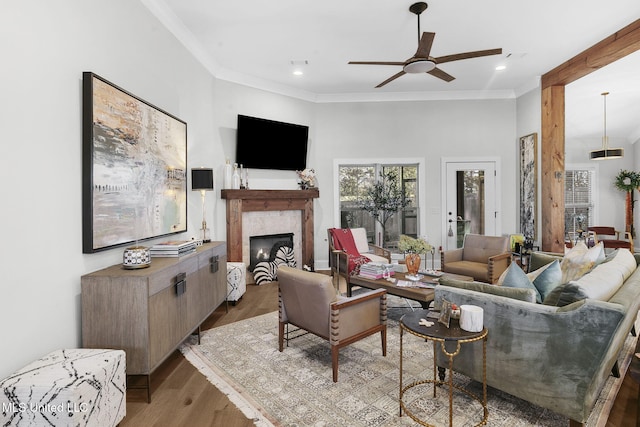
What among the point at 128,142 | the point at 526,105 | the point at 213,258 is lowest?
the point at 213,258

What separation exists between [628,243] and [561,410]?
648cm

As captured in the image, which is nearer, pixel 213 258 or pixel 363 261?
Result: pixel 213 258

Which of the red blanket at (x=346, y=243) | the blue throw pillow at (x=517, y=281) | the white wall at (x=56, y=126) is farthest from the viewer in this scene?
the red blanket at (x=346, y=243)

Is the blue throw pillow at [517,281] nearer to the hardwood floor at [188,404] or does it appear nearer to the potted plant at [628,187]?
the hardwood floor at [188,404]

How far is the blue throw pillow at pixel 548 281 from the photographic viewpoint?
2359 millimetres

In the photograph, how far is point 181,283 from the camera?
113 inches

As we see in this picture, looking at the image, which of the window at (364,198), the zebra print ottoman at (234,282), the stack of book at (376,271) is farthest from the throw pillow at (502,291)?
the window at (364,198)

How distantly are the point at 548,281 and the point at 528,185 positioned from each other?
4.49 meters

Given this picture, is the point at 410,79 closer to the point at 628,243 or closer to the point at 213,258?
the point at 213,258

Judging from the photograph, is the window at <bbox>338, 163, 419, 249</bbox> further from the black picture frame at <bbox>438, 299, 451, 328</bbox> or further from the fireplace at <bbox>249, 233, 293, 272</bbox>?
the black picture frame at <bbox>438, 299, 451, 328</bbox>

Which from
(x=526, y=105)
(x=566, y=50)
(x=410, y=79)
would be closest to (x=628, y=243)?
(x=526, y=105)

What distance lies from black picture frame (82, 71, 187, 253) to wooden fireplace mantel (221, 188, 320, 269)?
146 cm

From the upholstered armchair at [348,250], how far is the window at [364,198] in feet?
3.40

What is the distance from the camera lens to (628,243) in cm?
659
